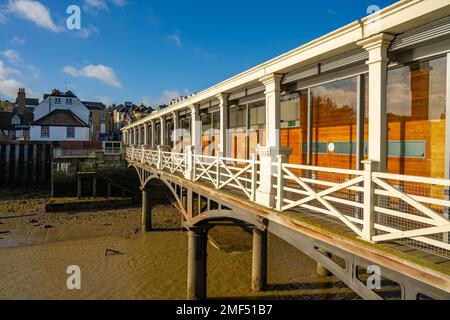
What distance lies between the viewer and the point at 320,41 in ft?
19.5

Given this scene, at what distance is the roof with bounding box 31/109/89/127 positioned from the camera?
43.8 metres

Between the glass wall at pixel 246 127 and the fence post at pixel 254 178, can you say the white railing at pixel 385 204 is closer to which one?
the fence post at pixel 254 178

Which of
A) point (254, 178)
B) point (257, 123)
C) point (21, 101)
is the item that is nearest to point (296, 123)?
point (257, 123)

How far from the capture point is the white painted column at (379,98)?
4746mm

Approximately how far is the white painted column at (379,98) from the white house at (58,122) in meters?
47.0

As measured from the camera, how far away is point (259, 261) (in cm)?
1173

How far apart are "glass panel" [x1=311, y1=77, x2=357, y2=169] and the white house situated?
44.8 metres

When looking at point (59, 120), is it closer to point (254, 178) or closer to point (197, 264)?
point (197, 264)

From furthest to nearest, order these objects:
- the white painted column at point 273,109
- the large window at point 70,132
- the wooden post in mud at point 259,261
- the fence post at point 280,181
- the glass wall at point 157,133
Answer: the large window at point 70,132
the glass wall at point 157,133
the wooden post in mud at point 259,261
the white painted column at point 273,109
the fence post at point 280,181

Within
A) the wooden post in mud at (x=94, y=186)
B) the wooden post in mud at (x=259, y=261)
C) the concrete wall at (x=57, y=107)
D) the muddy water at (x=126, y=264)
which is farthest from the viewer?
the concrete wall at (x=57, y=107)

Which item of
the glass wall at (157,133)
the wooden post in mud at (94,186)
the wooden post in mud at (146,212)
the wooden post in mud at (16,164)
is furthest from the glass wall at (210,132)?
the wooden post in mud at (16,164)

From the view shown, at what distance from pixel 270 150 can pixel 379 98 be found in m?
2.33

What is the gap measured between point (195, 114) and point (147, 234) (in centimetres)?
1014
